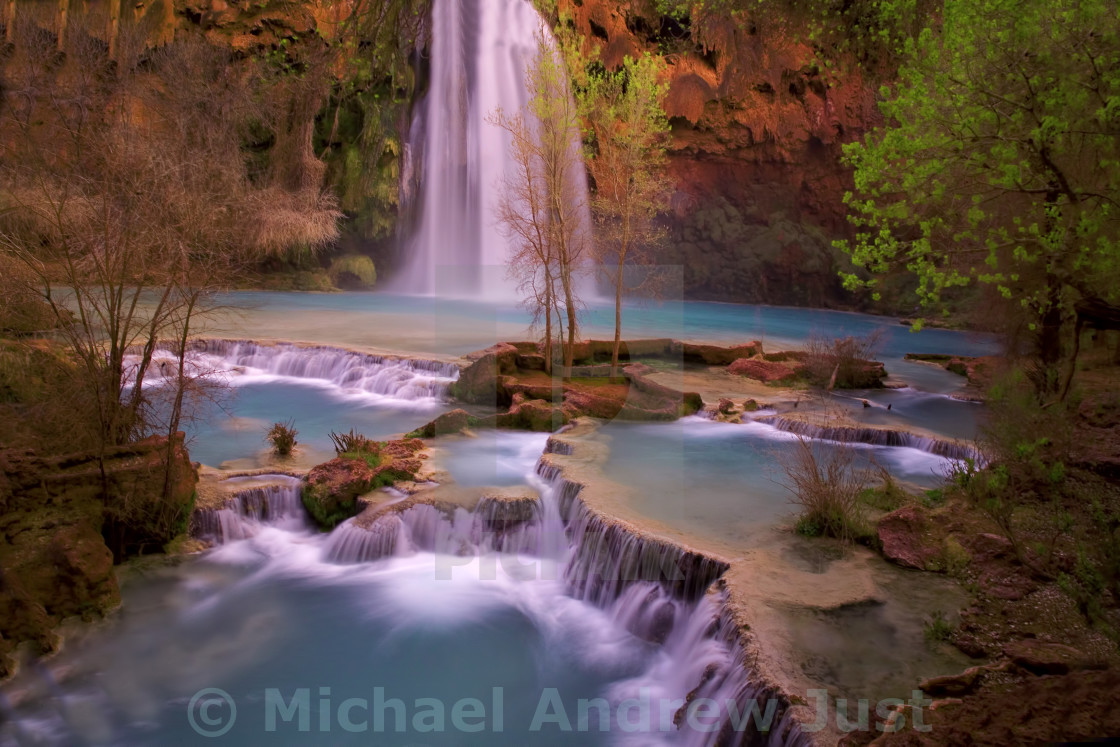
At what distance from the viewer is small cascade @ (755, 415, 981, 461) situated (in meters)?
9.76

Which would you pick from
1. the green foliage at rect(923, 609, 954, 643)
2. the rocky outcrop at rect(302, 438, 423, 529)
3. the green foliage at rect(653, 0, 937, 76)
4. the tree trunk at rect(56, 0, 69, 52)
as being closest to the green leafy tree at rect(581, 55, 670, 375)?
the green foliage at rect(653, 0, 937, 76)

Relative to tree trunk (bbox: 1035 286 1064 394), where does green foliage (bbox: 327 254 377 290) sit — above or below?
above

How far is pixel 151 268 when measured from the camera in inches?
271

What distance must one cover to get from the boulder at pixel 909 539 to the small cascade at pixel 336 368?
327 inches

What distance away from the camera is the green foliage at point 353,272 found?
29.8 meters

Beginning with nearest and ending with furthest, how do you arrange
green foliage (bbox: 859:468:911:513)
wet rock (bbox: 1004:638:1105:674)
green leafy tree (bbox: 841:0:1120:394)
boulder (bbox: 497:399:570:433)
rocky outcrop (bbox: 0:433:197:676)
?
1. wet rock (bbox: 1004:638:1105:674)
2. green leafy tree (bbox: 841:0:1120:394)
3. rocky outcrop (bbox: 0:433:197:676)
4. green foliage (bbox: 859:468:911:513)
5. boulder (bbox: 497:399:570:433)

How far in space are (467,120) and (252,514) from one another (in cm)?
2345

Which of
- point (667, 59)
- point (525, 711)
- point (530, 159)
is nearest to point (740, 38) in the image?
point (667, 59)

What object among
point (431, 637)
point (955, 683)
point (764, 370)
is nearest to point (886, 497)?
point (955, 683)

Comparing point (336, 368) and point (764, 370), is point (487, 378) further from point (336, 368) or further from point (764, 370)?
point (764, 370)

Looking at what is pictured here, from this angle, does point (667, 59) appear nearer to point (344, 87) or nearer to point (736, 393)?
point (736, 393)

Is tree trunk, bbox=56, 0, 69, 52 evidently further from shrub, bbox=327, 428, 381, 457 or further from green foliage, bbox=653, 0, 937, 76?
shrub, bbox=327, 428, 381, 457

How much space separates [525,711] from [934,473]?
596 centimetres

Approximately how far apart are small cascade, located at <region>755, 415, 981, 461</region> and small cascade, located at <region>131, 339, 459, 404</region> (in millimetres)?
6007
